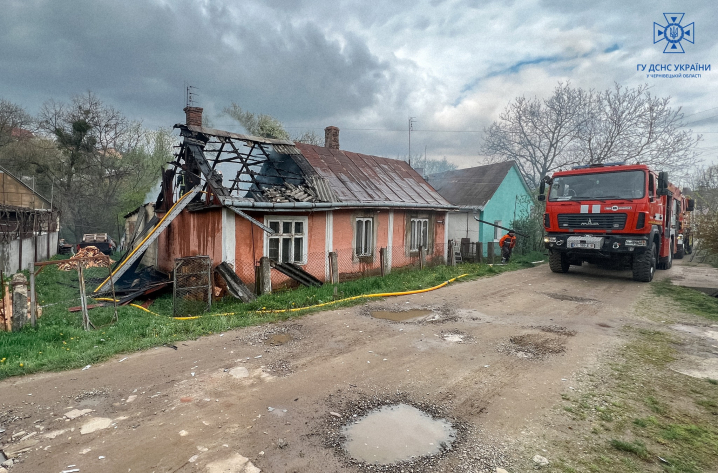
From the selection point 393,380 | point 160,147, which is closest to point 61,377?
point 393,380

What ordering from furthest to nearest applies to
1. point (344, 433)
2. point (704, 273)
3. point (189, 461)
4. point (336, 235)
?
point (704, 273) → point (336, 235) → point (344, 433) → point (189, 461)

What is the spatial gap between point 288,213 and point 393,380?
7428 millimetres

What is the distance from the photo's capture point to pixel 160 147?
33.9 metres

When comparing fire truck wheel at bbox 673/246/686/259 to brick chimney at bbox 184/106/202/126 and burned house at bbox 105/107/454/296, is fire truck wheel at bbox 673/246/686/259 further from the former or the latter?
brick chimney at bbox 184/106/202/126

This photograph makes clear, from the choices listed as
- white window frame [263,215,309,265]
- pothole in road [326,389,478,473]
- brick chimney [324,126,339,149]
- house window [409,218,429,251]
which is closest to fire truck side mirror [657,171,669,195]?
house window [409,218,429,251]

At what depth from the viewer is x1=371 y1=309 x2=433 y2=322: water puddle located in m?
7.70

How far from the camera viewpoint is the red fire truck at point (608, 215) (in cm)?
1078

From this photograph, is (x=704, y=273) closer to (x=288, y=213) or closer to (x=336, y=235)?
(x=336, y=235)

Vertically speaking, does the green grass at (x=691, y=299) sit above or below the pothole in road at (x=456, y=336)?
above

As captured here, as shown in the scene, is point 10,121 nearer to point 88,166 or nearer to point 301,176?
point 88,166

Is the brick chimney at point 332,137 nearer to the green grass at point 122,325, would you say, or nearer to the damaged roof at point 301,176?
the damaged roof at point 301,176

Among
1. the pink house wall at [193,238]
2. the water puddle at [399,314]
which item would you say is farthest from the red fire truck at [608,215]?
the pink house wall at [193,238]

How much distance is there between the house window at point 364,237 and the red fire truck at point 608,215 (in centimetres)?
587

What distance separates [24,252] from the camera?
16.6m
